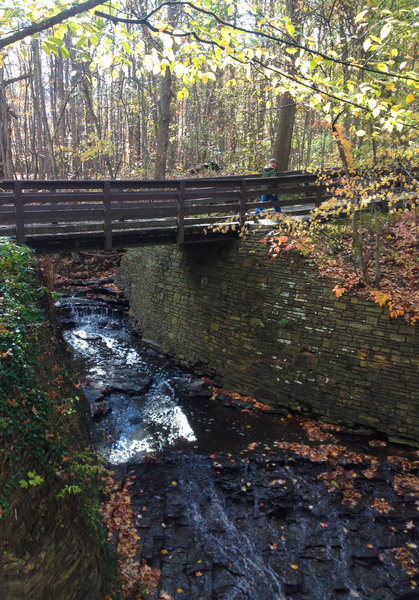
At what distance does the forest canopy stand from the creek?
525 cm

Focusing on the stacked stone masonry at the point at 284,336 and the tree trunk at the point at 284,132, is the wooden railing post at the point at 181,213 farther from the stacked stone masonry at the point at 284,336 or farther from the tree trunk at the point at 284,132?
the tree trunk at the point at 284,132

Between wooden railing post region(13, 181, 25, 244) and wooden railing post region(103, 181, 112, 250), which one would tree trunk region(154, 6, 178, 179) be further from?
wooden railing post region(13, 181, 25, 244)

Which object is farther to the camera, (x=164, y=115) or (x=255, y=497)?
(x=164, y=115)

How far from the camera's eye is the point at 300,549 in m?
5.35

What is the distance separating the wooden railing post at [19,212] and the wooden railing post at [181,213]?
11.7 ft

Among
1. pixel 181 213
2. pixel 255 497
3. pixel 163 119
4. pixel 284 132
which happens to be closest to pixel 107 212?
pixel 181 213

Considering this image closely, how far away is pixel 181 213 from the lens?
9.62 m

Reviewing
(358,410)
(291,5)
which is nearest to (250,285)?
(358,410)

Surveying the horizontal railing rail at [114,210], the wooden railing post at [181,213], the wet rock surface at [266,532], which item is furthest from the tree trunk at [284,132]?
the wet rock surface at [266,532]

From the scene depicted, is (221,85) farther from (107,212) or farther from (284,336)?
(284,336)

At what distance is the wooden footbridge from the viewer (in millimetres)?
7664

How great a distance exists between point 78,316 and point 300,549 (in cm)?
1117

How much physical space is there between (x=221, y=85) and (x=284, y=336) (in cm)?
2010

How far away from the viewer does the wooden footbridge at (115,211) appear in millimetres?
7664
